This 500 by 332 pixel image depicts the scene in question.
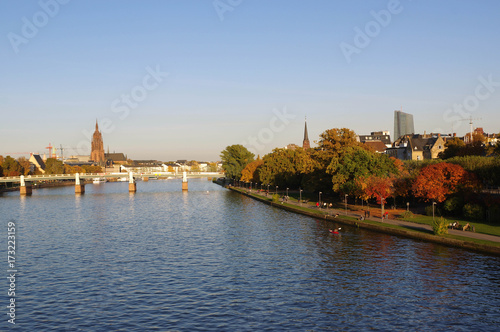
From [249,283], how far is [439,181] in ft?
144

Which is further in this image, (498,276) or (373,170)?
(373,170)

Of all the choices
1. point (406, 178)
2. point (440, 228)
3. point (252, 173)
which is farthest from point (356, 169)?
point (252, 173)

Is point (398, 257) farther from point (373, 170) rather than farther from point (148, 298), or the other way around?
point (373, 170)

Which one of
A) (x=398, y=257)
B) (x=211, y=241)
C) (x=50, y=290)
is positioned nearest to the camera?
(x=50, y=290)

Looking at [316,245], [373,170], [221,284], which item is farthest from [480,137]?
[221,284]

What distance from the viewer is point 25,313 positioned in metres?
35.0

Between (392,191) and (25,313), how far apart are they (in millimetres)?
64148

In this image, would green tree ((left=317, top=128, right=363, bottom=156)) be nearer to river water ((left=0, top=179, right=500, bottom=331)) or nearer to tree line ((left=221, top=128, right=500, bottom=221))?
tree line ((left=221, top=128, right=500, bottom=221))

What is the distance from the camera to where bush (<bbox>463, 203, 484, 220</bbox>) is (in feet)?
214

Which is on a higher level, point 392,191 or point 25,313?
point 392,191

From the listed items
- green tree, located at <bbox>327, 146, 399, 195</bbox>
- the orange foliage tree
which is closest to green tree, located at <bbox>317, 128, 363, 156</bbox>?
green tree, located at <bbox>327, 146, 399, 195</bbox>

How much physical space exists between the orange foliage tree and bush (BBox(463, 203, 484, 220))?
5512 millimetres

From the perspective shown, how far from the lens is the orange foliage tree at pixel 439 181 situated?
72.1 metres

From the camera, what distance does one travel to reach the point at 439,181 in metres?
72.9
